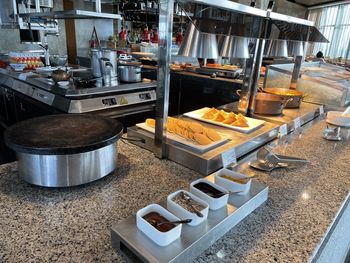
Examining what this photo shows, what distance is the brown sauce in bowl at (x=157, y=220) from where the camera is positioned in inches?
23.8

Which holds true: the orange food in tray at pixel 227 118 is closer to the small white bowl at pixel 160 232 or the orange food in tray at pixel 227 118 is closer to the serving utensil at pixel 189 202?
the serving utensil at pixel 189 202

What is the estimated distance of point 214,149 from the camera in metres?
1.08

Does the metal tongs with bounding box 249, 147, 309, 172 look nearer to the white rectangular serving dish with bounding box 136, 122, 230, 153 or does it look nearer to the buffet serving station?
the buffet serving station

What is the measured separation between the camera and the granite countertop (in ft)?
2.03

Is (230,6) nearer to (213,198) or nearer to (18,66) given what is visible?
(213,198)

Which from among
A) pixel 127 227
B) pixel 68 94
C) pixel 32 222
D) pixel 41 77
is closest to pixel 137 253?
pixel 127 227

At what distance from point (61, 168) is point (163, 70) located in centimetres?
50

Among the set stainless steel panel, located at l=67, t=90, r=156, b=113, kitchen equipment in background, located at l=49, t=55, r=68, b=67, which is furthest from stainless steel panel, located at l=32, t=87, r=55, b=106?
kitchen equipment in background, located at l=49, t=55, r=68, b=67

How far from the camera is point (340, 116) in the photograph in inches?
61.7

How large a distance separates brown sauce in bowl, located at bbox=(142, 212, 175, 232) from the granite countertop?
0.10 metres

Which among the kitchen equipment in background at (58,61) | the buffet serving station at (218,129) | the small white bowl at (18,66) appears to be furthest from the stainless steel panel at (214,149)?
the kitchen equipment in background at (58,61)

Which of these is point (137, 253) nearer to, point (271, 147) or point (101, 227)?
point (101, 227)

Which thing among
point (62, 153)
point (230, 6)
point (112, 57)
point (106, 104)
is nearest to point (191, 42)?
point (230, 6)

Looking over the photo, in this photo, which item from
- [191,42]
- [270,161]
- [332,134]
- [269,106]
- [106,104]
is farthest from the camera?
[106,104]
